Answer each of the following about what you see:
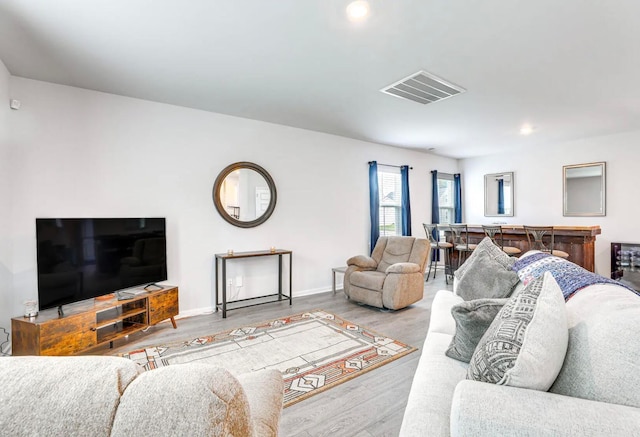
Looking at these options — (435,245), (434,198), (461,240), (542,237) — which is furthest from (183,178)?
(542,237)

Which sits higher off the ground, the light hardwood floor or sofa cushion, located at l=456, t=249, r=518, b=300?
sofa cushion, located at l=456, t=249, r=518, b=300

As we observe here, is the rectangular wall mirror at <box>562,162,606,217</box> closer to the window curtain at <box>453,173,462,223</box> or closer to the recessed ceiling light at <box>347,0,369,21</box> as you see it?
the window curtain at <box>453,173,462,223</box>

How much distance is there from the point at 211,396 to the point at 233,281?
12.0ft

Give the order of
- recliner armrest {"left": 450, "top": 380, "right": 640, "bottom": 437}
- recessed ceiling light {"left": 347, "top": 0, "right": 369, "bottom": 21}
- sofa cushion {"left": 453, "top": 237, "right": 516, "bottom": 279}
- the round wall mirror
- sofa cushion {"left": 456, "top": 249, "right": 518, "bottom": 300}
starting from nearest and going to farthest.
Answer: recliner armrest {"left": 450, "top": 380, "right": 640, "bottom": 437}
recessed ceiling light {"left": 347, "top": 0, "right": 369, "bottom": 21}
sofa cushion {"left": 456, "top": 249, "right": 518, "bottom": 300}
sofa cushion {"left": 453, "top": 237, "right": 516, "bottom": 279}
the round wall mirror

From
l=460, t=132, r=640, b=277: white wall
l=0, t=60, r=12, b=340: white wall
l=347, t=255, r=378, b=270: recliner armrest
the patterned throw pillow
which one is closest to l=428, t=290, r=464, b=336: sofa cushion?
the patterned throw pillow

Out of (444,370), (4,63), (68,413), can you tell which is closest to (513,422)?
(444,370)

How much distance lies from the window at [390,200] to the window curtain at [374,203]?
340 millimetres

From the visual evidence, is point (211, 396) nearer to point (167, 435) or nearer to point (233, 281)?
point (167, 435)

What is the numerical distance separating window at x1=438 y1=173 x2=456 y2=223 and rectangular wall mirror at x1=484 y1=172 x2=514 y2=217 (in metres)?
0.71

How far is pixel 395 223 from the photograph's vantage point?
5949 millimetres

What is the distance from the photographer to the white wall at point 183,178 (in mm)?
2846

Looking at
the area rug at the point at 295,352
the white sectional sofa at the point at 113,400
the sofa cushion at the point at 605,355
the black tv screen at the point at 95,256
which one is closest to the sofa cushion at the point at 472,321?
the sofa cushion at the point at 605,355

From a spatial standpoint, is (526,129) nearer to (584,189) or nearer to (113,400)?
(584,189)

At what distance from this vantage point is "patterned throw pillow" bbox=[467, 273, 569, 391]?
3.10 feet
